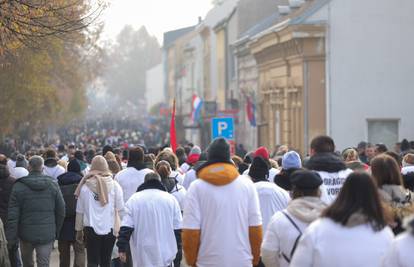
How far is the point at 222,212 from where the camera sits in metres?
9.43

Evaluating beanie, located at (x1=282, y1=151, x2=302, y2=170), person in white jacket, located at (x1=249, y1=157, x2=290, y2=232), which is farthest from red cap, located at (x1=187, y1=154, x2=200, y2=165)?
person in white jacket, located at (x1=249, y1=157, x2=290, y2=232)

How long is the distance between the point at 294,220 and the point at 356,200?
136 centimetres

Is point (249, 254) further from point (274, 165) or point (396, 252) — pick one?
point (274, 165)

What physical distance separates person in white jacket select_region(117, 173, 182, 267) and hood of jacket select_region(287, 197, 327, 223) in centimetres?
346

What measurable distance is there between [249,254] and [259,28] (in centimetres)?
4481

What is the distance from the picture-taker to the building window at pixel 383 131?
37.3 m

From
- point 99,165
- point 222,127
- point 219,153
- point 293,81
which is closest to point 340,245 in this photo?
point 219,153

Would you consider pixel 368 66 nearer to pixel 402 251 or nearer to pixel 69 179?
pixel 69 179

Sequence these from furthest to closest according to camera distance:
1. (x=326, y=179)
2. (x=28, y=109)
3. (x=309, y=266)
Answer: (x=28, y=109) < (x=326, y=179) < (x=309, y=266)

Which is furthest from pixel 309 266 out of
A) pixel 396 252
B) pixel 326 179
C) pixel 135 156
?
pixel 135 156

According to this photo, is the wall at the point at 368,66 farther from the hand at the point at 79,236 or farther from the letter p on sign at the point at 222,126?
the hand at the point at 79,236

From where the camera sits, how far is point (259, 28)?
53.9 metres

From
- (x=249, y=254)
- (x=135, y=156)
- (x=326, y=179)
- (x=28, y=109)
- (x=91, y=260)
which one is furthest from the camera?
(x=28, y=109)

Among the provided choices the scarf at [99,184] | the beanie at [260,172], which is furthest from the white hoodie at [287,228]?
the scarf at [99,184]
